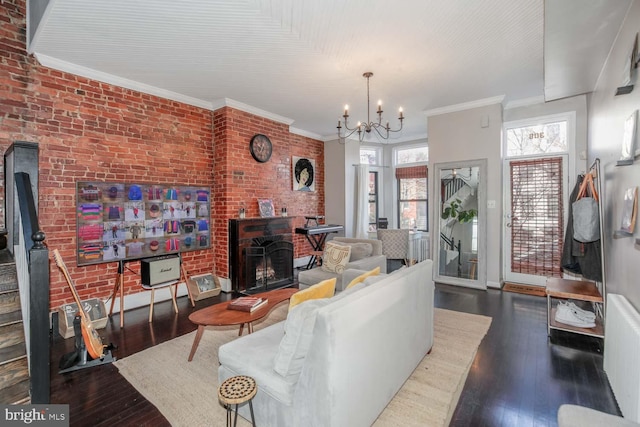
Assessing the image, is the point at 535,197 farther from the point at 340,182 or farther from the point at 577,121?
the point at 340,182

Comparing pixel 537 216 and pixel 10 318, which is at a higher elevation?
pixel 537 216

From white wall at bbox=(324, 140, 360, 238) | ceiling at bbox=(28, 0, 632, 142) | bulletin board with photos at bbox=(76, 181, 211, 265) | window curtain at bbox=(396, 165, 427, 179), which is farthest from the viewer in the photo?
window curtain at bbox=(396, 165, 427, 179)

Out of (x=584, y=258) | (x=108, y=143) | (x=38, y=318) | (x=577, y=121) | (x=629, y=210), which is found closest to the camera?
(x=38, y=318)

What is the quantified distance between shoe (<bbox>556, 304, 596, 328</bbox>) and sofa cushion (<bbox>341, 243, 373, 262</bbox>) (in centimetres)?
220

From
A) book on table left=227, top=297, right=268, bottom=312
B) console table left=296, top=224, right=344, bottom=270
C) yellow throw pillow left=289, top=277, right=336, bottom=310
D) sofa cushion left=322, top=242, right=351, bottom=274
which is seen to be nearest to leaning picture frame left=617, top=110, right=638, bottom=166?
yellow throw pillow left=289, top=277, right=336, bottom=310

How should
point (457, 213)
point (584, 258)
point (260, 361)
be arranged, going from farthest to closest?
point (457, 213), point (584, 258), point (260, 361)

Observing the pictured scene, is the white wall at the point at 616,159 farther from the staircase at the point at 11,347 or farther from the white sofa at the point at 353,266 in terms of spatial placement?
the staircase at the point at 11,347

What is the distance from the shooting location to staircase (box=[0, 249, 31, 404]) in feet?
5.56

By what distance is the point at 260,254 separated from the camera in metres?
4.72

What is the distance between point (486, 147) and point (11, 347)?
5.59 m

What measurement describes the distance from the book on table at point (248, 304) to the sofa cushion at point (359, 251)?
1.79m

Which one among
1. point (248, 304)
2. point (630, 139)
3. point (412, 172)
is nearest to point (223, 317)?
point (248, 304)

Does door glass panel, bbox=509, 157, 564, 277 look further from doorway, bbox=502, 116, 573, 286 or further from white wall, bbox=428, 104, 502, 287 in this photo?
white wall, bbox=428, 104, 502, 287

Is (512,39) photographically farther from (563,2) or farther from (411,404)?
(411,404)
